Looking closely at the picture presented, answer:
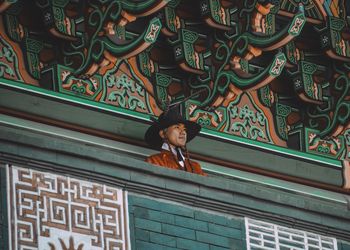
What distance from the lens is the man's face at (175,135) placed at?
2583 centimetres

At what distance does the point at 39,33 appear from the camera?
25.8 meters

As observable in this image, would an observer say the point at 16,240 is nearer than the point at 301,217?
Yes

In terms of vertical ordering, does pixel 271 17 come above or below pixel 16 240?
above

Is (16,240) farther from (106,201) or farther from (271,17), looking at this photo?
(271,17)

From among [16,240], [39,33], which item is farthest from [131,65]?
[16,240]

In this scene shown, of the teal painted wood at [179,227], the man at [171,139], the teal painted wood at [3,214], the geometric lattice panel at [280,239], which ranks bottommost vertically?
the teal painted wood at [3,214]

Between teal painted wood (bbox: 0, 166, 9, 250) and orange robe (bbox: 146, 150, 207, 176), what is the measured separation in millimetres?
1566

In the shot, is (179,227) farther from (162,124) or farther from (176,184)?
(162,124)

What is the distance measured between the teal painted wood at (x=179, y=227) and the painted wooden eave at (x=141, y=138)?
63 cm

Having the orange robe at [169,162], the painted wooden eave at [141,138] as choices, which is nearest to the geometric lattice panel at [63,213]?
the orange robe at [169,162]

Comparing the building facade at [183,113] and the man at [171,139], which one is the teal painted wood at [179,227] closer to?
the building facade at [183,113]

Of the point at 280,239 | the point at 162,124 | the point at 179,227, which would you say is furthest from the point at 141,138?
the point at 280,239

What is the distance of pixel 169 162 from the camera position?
25781 millimetres

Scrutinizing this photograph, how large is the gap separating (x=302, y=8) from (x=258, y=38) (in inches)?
18.0
